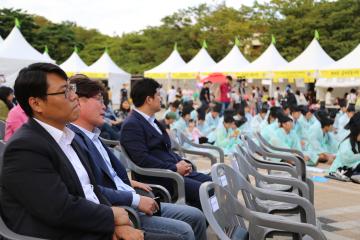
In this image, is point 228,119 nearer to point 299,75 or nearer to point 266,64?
point 299,75

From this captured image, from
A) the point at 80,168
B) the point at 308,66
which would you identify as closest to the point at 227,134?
the point at 80,168

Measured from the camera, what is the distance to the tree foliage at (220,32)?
1113 inches

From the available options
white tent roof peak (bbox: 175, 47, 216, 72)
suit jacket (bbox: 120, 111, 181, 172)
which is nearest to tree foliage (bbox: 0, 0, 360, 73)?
white tent roof peak (bbox: 175, 47, 216, 72)

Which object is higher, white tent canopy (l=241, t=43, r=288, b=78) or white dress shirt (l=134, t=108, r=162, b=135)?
white tent canopy (l=241, t=43, r=288, b=78)

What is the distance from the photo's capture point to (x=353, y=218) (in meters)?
5.09

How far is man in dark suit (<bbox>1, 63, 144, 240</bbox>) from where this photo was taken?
1934 mm

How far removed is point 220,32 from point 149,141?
3379 centimetres

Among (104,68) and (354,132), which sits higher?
(104,68)

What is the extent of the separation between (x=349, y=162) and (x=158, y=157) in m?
4.38

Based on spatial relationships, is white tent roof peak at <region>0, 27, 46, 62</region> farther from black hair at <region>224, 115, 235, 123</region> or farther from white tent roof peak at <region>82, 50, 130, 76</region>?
black hair at <region>224, 115, 235, 123</region>

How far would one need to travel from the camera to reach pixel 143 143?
3955mm

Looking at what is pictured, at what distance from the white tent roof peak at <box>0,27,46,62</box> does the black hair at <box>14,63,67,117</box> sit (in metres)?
14.4

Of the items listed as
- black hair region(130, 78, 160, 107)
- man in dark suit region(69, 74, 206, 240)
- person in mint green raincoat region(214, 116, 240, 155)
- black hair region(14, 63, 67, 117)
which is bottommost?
person in mint green raincoat region(214, 116, 240, 155)

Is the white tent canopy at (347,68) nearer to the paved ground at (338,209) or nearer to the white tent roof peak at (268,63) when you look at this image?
the white tent roof peak at (268,63)
